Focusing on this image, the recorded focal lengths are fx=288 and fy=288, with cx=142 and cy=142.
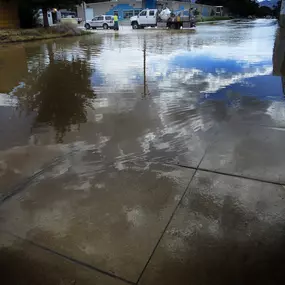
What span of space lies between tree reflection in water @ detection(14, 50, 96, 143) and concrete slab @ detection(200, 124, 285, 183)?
7.75 ft

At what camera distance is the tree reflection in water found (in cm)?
523

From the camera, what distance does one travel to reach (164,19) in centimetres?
3712

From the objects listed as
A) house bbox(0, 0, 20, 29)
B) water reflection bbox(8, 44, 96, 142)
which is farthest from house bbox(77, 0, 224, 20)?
water reflection bbox(8, 44, 96, 142)

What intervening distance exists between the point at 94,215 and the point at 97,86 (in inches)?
209

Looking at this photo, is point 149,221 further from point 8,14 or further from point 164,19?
point 164,19

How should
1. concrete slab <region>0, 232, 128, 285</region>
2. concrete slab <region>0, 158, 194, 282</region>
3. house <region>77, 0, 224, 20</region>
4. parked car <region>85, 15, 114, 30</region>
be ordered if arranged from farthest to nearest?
house <region>77, 0, 224, 20</region>
parked car <region>85, 15, 114, 30</region>
concrete slab <region>0, 158, 194, 282</region>
concrete slab <region>0, 232, 128, 285</region>

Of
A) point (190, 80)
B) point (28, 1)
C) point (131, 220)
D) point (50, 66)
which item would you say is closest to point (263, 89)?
point (190, 80)

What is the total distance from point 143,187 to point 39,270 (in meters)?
1.35

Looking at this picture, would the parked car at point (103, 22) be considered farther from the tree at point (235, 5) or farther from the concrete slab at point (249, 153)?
the tree at point (235, 5)

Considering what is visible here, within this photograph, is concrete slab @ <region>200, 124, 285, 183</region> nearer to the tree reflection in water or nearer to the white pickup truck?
the tree reflection in water

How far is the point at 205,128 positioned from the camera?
4.68 m

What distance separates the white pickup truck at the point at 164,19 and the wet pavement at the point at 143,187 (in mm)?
31681

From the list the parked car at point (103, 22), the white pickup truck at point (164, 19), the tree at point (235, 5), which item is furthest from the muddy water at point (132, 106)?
the tree at point (235, 5)

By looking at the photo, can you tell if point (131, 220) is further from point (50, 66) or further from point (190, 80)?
point (50, 66)
